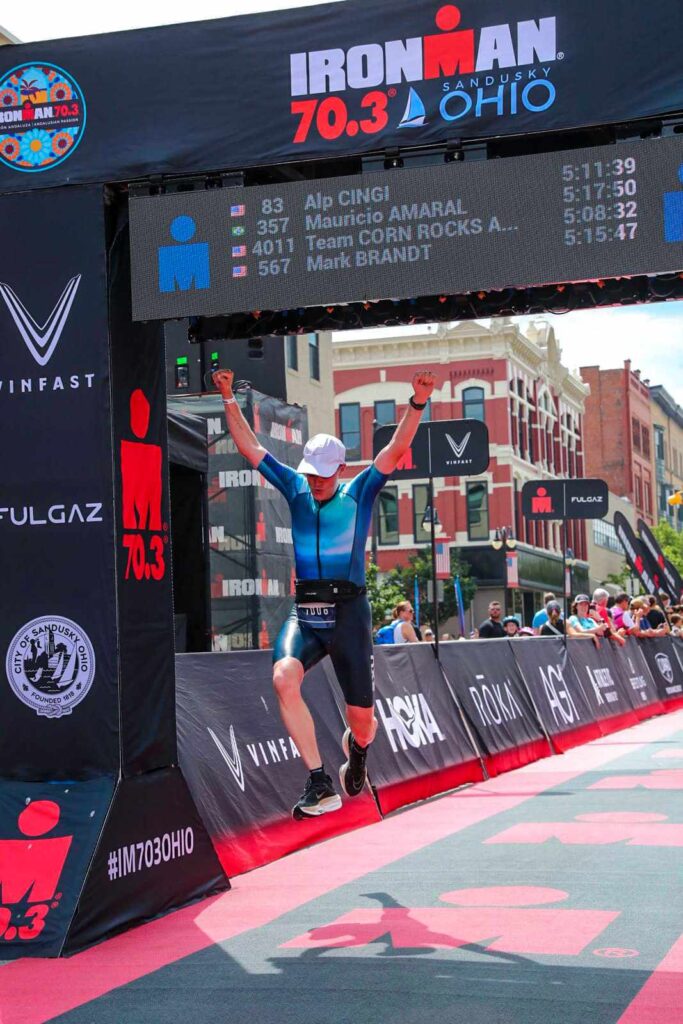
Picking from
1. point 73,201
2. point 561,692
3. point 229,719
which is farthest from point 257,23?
point 561,692

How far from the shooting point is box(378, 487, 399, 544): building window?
187ft

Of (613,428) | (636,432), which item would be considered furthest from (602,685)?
(636,432)

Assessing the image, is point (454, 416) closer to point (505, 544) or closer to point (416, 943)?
point (505, 544)

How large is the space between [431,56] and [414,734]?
733 centimetres

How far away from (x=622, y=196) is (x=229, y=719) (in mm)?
Result: 4690

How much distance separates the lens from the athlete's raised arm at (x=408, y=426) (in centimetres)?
710

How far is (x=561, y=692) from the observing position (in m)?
19.2

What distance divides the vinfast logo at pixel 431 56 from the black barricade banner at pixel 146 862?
4010 mm

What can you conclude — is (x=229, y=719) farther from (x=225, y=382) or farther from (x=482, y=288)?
(x=482, y=288)

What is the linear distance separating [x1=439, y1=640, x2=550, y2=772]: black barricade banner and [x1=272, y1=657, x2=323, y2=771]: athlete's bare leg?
770 centimetres

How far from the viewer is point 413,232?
7.33 meters

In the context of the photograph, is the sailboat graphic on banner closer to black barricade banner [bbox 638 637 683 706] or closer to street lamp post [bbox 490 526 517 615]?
black barricade banner [bbox 638 637 683 706]

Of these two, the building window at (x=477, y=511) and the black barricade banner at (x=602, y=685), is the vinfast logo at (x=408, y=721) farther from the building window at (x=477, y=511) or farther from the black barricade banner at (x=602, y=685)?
the building window at (x=477, y=511)

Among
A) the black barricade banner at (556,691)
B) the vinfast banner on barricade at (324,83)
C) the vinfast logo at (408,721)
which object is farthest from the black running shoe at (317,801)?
the black barricade banner at (556,691)
